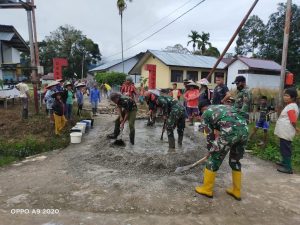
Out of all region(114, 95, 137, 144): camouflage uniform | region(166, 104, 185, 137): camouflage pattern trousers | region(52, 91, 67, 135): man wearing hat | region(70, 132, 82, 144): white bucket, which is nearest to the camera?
region(166, 104, 185, 137): camouflage pattern trousers

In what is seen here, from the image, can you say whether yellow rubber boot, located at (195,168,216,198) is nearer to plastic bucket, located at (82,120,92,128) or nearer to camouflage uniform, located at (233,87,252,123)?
camouflage uniform, located at (233,87,252,123)

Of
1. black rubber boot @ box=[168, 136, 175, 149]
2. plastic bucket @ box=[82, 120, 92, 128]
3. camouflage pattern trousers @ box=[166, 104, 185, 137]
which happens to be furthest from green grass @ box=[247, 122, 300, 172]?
plastic bucket @ box=[82, 120, 92, 128]

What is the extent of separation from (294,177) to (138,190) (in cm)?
313

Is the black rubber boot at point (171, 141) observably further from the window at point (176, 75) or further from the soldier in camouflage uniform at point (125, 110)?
the window at point (176, 75)

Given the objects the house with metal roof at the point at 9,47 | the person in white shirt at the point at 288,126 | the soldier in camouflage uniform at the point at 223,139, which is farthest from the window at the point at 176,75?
the soldier in camouflage uniform at the point at 223,139

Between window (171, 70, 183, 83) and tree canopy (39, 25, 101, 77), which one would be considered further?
tree canopy (39, 25, 101, 77)

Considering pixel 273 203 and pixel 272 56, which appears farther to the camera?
pixel 272 56

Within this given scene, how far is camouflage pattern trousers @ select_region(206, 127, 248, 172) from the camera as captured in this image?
162 inches

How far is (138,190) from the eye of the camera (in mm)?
4551

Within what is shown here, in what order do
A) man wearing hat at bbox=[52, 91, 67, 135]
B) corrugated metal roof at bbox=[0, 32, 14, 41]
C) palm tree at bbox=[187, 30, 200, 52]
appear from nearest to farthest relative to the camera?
man wearing hat at bbox=[52, 91, 67, 135], corrugated metal roof at bbox=[0, 32, 14, 41], palm tree at bbox=[187, 30, 200, 52]

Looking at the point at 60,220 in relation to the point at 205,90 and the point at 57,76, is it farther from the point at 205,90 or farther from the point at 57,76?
the point at 57,76

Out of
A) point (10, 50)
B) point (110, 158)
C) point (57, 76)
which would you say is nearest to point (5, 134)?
point (110, 158)

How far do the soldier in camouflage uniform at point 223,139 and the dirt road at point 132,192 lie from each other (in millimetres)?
263

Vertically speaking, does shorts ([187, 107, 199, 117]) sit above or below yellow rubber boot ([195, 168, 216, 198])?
above
